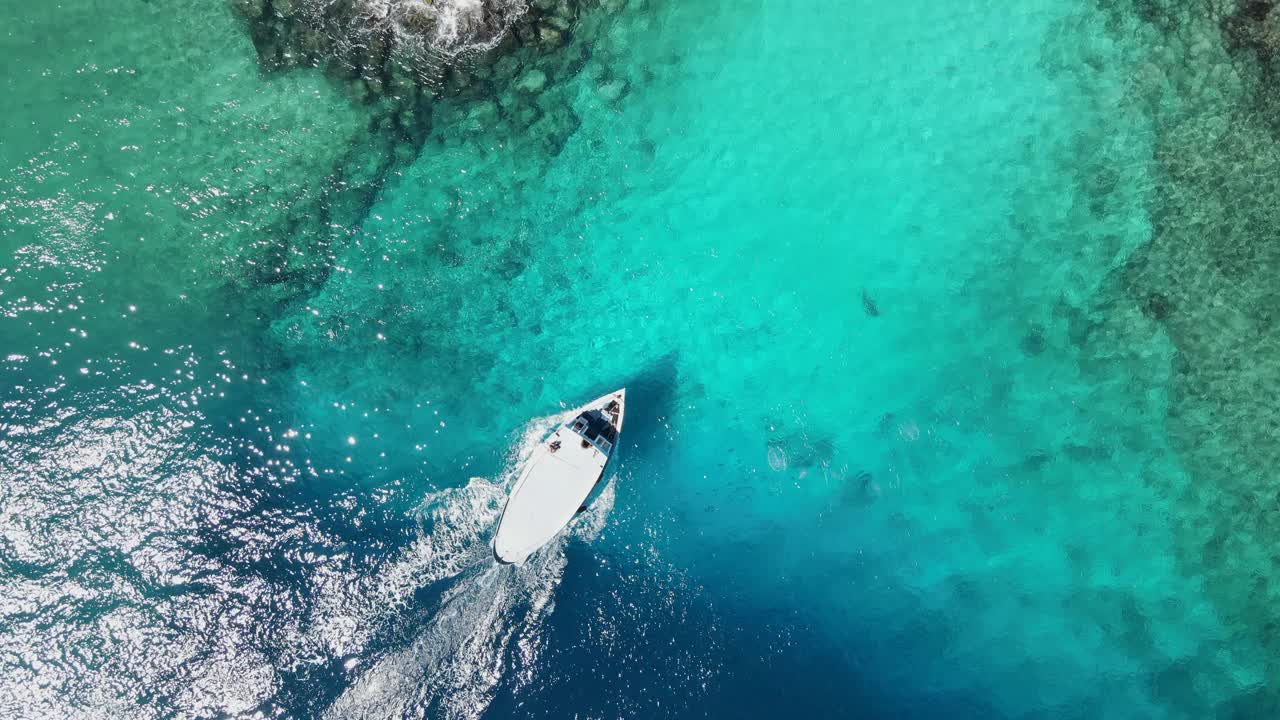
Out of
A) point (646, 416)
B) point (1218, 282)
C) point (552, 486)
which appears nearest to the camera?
point (552, 486)

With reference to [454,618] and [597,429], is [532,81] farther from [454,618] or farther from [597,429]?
[454,618]

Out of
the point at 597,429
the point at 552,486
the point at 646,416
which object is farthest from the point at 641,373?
the point at 552,486

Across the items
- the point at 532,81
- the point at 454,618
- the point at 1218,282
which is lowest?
the point at 454,618

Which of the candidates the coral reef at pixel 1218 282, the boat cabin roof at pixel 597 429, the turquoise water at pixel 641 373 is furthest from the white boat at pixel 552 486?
the coral reef at pixel 1218 282

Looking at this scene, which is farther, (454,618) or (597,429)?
(454,618)

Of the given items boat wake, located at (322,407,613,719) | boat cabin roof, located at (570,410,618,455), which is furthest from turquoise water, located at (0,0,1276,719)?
boat cabin roof, located at (570,410,618,455)

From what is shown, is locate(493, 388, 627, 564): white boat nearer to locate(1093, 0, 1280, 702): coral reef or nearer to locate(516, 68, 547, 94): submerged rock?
locate(516, 68, 547, 94): submerged rock
